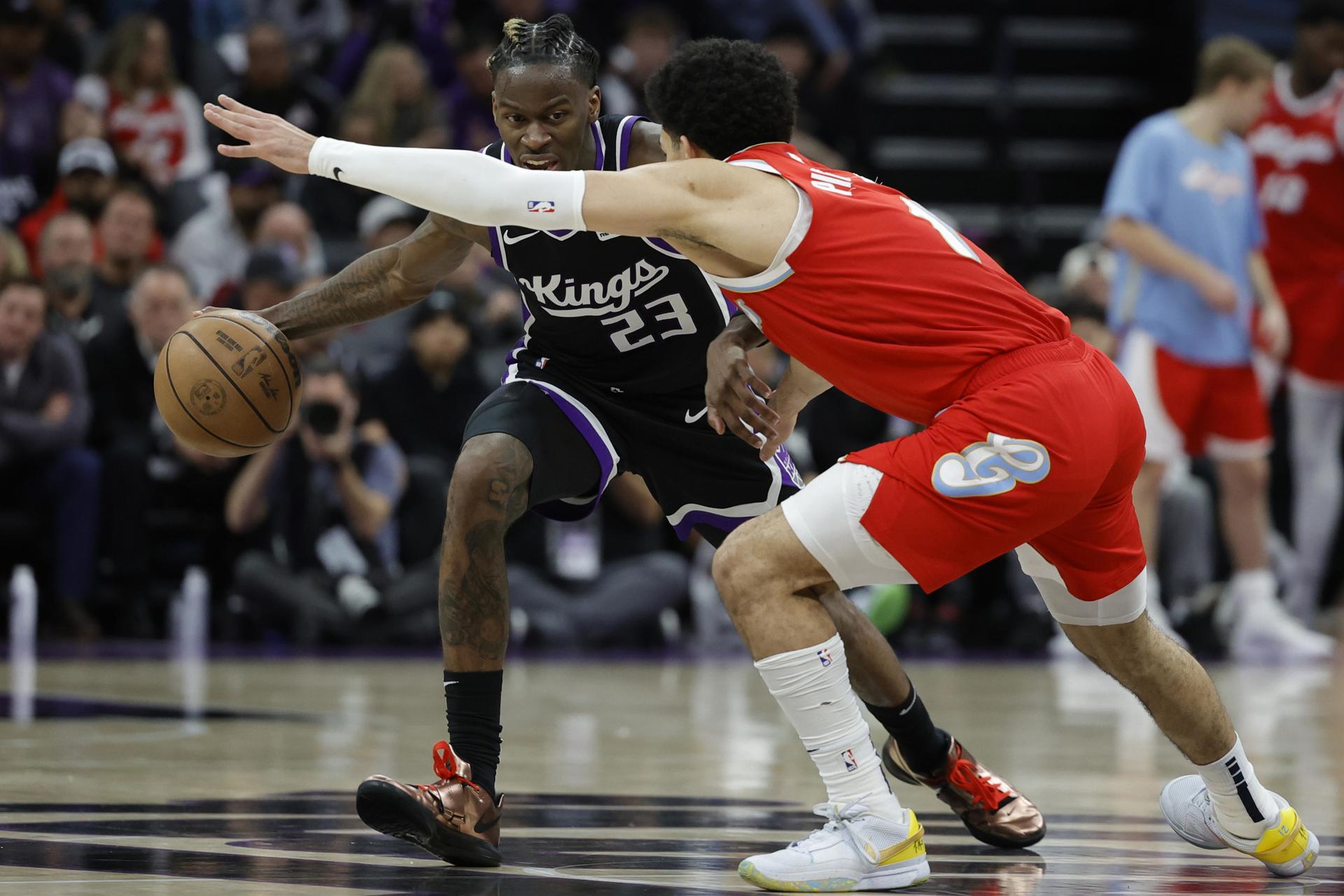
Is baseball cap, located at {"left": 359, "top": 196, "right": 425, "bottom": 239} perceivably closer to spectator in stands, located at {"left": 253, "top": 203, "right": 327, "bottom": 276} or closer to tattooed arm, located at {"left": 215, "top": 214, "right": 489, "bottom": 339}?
spectator in stands, located at {"left": 253, "top": 203, "right": 327, "bottom": 276}

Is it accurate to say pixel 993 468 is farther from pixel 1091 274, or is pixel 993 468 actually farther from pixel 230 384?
pixel 1091 274

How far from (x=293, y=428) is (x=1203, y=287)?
4228 mm

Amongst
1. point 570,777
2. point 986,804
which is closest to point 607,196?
point 986,804

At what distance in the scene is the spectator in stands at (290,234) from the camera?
9867mm

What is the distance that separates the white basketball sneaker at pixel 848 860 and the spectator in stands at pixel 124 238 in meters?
6.90

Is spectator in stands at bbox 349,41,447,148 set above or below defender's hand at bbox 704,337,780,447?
above

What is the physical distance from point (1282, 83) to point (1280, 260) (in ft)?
2.97

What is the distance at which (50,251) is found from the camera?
31.2 ft

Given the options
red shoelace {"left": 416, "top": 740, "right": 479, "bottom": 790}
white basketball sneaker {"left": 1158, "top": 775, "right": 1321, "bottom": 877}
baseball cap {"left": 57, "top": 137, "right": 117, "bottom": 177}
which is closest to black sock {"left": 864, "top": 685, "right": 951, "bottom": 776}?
white basketball sneaker {"left": 1158, "top": 775, "right": 1321, "bottom": 877}

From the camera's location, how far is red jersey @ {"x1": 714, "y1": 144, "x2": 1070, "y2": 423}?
3.60 meters

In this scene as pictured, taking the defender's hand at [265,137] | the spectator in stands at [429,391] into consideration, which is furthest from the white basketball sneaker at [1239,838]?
the spectator in stands at [429,391]

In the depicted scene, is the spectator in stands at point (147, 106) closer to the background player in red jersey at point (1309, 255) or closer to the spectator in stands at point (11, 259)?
the spectator in stands at point (11, 259)

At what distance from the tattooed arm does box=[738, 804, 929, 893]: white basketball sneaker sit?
160 cm

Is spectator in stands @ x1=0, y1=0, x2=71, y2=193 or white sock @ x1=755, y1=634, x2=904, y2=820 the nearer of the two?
white sock @ x1=755, y1=634, x2=904, y2=820
